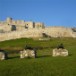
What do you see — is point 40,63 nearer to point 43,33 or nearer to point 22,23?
point 43,33

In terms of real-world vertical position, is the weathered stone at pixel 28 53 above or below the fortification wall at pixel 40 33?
below

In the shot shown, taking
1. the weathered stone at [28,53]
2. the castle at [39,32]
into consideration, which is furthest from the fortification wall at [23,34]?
the weathered stone at [28,53]

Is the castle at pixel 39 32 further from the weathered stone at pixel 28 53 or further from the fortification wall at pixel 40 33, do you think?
the weathered stone at pixel 28 53

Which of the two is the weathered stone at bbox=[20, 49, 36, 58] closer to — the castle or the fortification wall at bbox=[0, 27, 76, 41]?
the castle

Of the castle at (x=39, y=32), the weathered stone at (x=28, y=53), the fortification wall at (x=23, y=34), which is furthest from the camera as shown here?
the castle at (x=39, y=32)

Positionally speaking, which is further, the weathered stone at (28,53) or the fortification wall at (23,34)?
the fortification wall at (23,34)

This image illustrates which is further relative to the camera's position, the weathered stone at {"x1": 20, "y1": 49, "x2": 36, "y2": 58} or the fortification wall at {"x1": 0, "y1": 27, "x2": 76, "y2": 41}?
the fortification wall at {"x1": 0, "y1": 27, "x2": 76, "y2": 41}

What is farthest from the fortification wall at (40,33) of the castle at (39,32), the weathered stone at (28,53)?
the weathered stone at (28,53)

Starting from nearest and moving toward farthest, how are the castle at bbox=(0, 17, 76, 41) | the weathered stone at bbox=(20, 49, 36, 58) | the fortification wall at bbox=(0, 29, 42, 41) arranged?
the weathered stone at bbox=(20, 49, 36, 58) → the fortification wall at bbox=(0, 29, 42, 41) → the castle at bbox=(0, 17, 76, 41)

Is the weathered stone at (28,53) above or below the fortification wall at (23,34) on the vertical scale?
below

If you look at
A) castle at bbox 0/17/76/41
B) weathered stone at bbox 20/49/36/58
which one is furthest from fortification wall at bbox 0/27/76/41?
weathered stone at bbox 20/49/36/58

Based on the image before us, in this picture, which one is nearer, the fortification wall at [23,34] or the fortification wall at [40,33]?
the fortification wall at [23,34]

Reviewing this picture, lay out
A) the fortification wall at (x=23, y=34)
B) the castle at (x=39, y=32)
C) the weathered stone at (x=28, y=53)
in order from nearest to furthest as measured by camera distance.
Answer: the weathered stone at (x=28, y=53) < the fortification wall at (x=23, y=34) < the castle at (x=39, y=32)

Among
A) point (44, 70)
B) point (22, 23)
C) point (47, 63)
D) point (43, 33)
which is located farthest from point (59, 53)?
point (22, 23)
